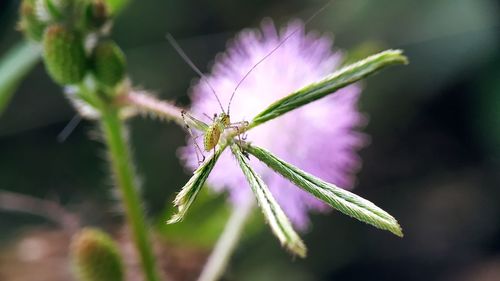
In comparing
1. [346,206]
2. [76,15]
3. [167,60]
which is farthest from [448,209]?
[346,206]

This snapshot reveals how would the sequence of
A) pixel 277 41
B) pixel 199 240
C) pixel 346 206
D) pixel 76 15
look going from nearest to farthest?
1. pixel 346 206
2. pixel 76 15
3. pixel 277 41
4. pixel 199 240

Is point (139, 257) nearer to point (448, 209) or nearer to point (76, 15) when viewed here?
point (76, 15)

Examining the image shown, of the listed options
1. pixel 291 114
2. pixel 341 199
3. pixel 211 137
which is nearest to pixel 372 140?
pixel 291 114

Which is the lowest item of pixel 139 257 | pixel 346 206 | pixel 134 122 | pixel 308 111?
pixel 346 206

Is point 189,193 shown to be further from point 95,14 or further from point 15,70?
point 15,70

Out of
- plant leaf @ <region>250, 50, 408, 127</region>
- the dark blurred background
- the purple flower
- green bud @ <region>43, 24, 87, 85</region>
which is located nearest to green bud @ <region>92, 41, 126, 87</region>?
green bud @ <region>43, 24, 87, 85</region>

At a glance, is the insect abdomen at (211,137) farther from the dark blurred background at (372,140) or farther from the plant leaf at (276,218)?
the dark blurred background at (372,140)

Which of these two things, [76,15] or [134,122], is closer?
[76,15]
